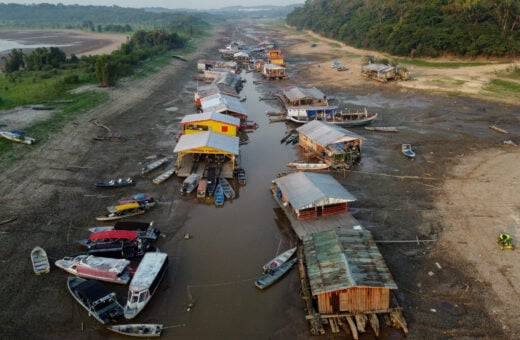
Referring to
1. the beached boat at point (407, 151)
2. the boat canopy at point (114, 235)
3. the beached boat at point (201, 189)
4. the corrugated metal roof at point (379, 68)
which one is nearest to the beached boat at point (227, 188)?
the beached boat at point (201, 189)

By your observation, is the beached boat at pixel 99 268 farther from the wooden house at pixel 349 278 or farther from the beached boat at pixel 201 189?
the wooden house at pixel 349 278

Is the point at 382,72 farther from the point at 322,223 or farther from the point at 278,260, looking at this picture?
the point at 278,260

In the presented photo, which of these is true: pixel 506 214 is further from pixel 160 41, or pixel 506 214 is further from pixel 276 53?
pixel 160 41

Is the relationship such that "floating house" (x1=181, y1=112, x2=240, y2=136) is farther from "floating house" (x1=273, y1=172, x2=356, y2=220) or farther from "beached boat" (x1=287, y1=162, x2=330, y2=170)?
"floating house" (x1=273, y1=172, x2=356, y2=220)

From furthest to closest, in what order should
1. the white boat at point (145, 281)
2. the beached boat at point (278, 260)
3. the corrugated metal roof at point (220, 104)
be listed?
the corrugated metal roof at point (220, 104) < the beached boat at point (278, 260) < the white boat at point (145, 281)

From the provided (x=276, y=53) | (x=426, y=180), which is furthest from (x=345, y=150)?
(x=276, y=53)

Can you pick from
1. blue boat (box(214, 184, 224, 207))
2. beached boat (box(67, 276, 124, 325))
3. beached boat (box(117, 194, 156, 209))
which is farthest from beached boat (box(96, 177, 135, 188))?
beached boat (box(67, 276, 124, 325))
